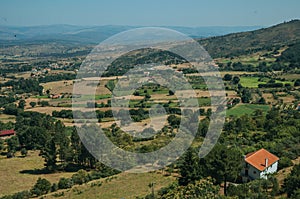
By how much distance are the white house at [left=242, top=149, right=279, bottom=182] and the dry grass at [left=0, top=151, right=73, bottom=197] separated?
9.89 m

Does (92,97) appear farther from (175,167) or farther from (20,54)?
(20,54)

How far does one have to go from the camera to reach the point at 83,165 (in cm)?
2120

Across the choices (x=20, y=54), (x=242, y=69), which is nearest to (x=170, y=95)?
(x=242, y=69)

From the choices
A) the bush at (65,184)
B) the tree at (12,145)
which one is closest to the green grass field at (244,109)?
the tree at (12,145)

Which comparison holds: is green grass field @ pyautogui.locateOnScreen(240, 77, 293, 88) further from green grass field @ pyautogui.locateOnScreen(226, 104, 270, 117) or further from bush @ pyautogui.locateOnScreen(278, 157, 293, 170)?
bush @ pyautogui.locateOnScreen(278, 157, 293, 170)

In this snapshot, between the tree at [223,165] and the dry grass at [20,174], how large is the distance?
359 inches

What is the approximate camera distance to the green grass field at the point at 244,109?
1314 inches

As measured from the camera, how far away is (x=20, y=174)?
20.3 metres

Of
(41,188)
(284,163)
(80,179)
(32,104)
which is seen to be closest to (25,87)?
(32,104)

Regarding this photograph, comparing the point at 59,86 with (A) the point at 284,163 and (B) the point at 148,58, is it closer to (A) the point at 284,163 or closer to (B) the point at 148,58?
(B) the point at 148,58

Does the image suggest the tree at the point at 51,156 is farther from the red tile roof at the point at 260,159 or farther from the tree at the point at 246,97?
the tree at the point at 246,97

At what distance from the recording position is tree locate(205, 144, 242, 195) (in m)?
13.8

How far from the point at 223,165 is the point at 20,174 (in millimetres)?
12468

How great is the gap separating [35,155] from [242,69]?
149 ft
